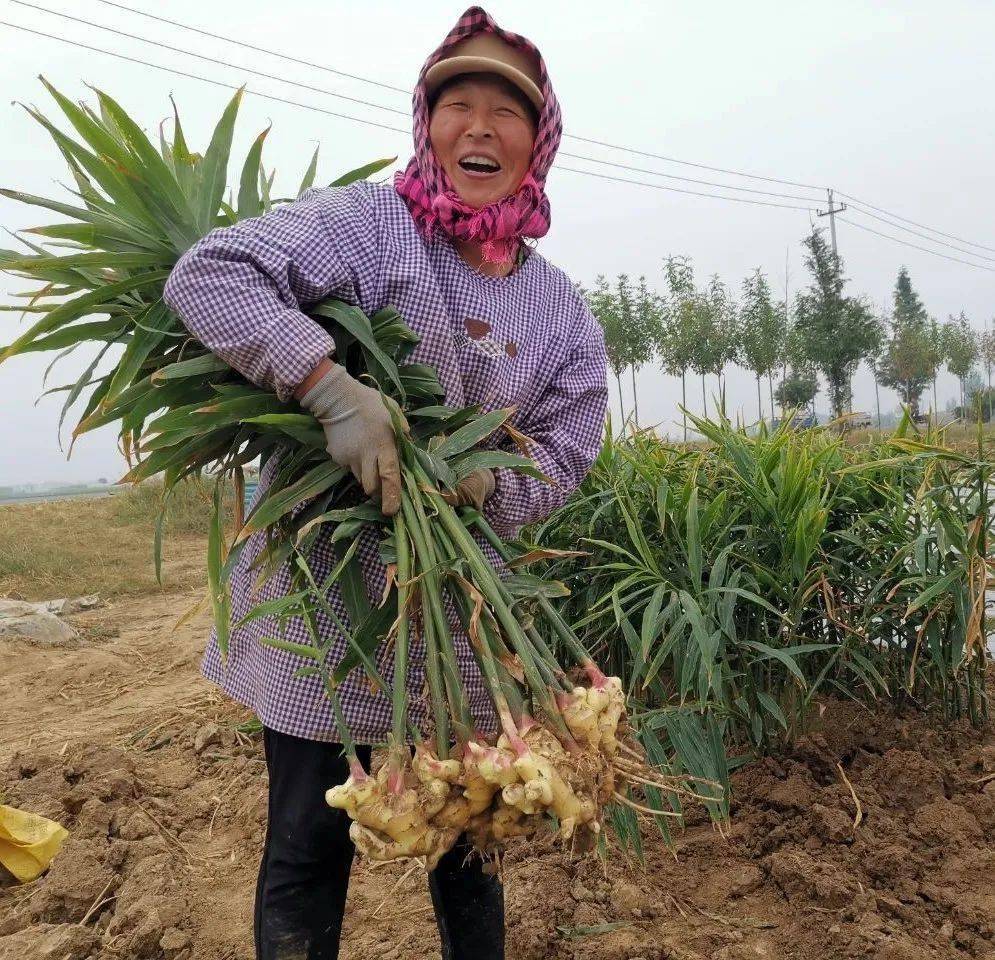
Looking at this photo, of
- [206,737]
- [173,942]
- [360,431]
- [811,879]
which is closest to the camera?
[360,431]

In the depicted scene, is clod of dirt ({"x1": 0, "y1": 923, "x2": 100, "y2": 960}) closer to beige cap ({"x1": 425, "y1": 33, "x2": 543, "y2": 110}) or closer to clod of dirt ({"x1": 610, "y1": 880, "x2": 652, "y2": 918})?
clod of dirt ({"x1": 610, "y1": 880, "x2": 652, "y2": 918})

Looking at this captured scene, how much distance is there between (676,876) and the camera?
2.02m

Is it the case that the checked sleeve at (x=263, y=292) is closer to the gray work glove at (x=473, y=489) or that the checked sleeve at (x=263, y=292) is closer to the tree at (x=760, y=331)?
the gray work glove at (x=473, y=489)

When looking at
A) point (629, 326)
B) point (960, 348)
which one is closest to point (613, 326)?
point (629, 326)

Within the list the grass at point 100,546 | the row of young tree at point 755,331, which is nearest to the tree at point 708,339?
the row of young tree at point 755,331

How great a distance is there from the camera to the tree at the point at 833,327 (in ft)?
70.6

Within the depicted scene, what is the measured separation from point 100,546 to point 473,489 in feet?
28.5

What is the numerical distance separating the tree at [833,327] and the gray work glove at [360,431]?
2208cm

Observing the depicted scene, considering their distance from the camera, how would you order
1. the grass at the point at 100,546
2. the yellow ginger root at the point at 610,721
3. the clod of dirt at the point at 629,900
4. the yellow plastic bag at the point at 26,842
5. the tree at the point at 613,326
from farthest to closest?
1. the tree at the point at 613,326
2. the grass at the point at 100,546
3. the yellow plastic bag at the point at 26,842
4. the clod of dirt at the point at 629,900
5. the yellow ginger root at the point at 610,721

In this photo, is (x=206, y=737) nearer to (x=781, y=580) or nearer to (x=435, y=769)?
(x=781, y=580)

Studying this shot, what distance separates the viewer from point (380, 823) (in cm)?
96

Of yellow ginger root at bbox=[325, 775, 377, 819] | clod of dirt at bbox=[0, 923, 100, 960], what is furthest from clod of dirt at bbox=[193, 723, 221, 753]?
yellow ginger root at bbox=[325, 775, 377, 819]

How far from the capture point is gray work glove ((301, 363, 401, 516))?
3.91 feet

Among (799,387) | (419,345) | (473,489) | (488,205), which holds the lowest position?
(473,489)
